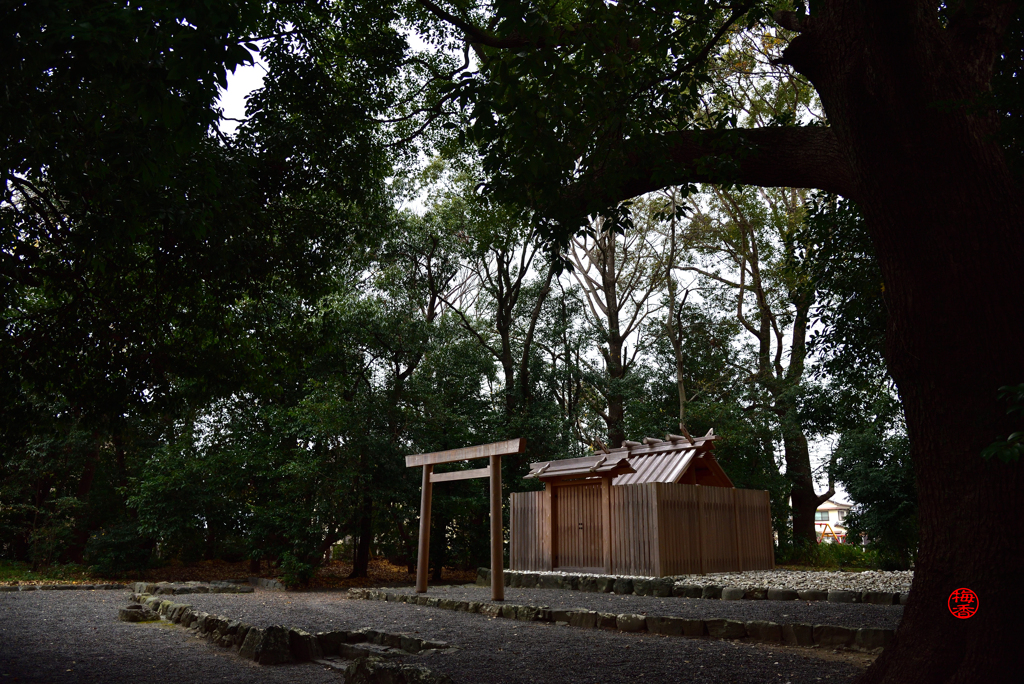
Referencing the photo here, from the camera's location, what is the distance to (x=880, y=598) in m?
8.75

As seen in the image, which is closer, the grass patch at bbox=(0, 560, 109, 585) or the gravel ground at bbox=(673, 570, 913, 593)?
the gravel ground at bbox=(673, 570, 913, 593)

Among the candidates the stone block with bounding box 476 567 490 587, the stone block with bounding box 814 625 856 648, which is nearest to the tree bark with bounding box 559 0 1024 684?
the stone block with bounding box 814 625 856 648

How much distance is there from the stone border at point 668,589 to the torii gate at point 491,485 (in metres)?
1.69

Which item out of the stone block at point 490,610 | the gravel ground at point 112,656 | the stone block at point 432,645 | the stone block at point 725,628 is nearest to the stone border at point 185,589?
the gravel ground at point 112,656

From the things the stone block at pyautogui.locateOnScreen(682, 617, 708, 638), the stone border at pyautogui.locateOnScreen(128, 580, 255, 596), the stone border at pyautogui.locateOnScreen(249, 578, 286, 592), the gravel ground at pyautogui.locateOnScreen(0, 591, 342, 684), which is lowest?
the stone border at pyautogui.locateOnScreen(249, 578, 286, 592)

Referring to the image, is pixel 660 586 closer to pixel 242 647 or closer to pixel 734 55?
pixel 242 647

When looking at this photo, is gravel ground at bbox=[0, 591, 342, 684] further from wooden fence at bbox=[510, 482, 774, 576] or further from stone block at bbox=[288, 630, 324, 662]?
wooden fence at bbox=[510, 482, 774, 576]

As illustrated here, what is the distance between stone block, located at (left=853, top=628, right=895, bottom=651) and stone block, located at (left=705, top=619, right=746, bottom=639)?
1017mm

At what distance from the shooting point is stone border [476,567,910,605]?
903 centimetres

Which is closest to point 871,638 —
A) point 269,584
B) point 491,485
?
point 491,485

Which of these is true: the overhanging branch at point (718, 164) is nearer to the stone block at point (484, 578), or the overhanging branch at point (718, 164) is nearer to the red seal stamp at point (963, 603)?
the red seal stamp at point (963, 603)

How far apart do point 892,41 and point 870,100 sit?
1.29 feet

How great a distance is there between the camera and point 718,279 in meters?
24.8

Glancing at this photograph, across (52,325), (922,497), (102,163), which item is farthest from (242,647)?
(922,497)
